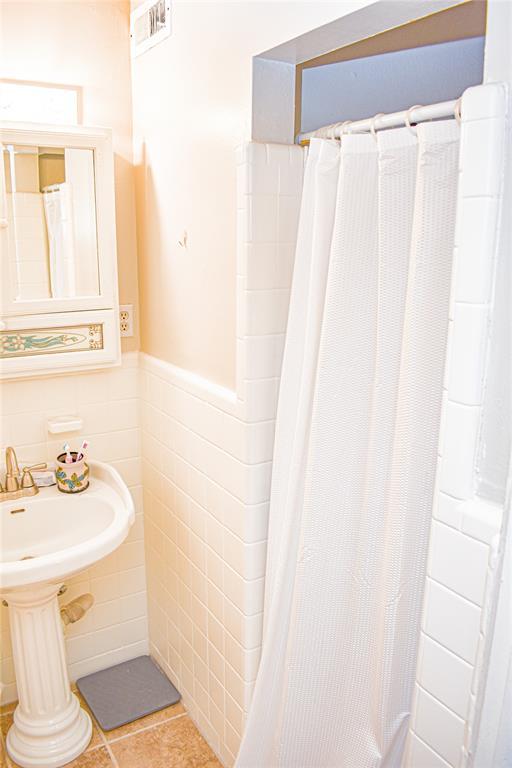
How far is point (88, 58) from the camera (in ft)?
6.77

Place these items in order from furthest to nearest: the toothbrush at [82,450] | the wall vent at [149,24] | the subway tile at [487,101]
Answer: the toothbrush at [82,450], the wall vent at [149,24], the subway tile at [487,101]

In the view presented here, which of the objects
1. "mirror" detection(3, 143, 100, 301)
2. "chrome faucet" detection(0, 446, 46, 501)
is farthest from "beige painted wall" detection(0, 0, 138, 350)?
"chrome faucet" detection(0, 446, 46, 501)

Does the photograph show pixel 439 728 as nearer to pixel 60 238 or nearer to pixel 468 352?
pixel 468 352

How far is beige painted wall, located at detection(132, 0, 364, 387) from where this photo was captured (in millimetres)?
1596

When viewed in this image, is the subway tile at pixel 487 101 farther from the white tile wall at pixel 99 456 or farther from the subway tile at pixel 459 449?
the white tile wall at pixel 99 456

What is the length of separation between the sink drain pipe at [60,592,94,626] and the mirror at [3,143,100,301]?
0.97m

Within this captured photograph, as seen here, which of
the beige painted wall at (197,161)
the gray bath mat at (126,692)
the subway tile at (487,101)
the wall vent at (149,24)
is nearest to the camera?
the subway tile at (487,101)

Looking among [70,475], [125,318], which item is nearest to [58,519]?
[70,475]

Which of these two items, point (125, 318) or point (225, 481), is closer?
point (225, 481)

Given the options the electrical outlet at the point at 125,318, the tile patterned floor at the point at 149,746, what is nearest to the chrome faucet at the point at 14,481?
the electrical outlet at the point at 125,318

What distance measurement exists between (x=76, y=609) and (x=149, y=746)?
47 centimetres

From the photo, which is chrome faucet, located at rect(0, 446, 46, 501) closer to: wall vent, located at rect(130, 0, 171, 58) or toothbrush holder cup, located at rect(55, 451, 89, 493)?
toothbrush holder cup, located at rect(55, 451, 89, 493)

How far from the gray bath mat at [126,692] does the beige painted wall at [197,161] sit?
112 cm

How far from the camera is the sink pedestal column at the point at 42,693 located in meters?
2.04
